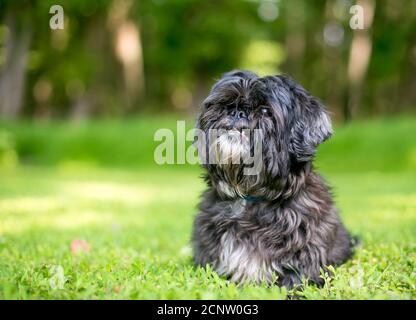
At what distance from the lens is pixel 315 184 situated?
16.8ft

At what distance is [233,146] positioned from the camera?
15.3ft

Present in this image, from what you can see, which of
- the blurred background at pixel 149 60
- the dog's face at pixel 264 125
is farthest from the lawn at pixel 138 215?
the dog's face at pixel 264 125

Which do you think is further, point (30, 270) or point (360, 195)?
point (360, 195)

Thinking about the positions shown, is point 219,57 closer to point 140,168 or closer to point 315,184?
point 140,168

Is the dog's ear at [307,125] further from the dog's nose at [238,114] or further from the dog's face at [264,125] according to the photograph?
the dog's nose at [238,114]

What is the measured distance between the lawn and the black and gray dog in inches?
9.9

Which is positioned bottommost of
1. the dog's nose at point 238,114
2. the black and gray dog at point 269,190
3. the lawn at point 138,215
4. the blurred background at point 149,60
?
the lawn at point 138,215

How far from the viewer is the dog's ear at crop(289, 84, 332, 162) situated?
187 inches

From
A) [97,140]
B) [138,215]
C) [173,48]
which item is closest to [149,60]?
[173,48]

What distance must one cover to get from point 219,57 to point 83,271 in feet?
94.0

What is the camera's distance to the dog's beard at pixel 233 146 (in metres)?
4.64

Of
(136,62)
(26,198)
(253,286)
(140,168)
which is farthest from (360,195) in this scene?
(136,62)

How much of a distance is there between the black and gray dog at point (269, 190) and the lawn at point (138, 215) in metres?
0.25

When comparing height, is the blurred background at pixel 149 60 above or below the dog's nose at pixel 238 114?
above
